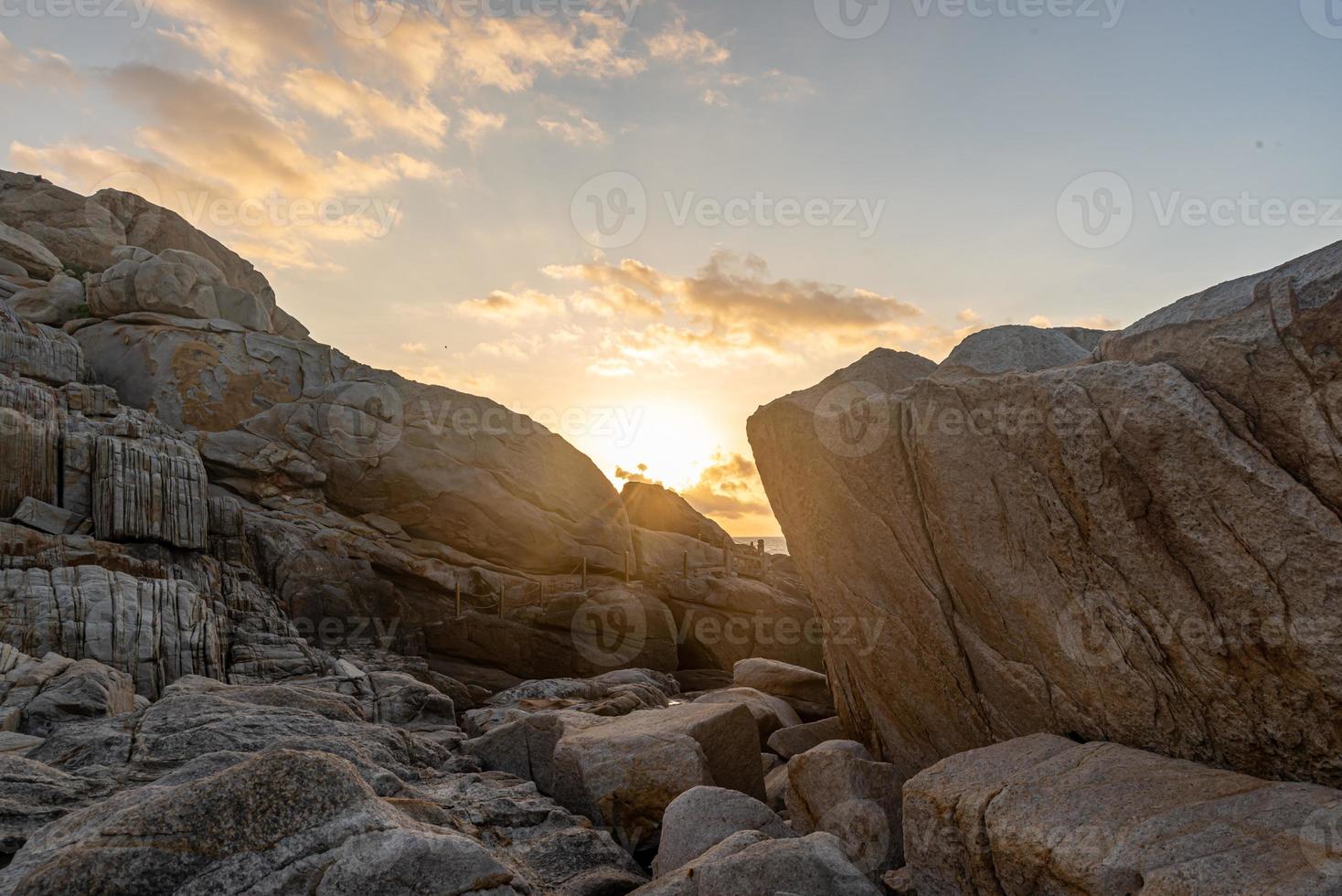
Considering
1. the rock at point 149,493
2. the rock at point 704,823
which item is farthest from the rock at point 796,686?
the rock at point 149,493

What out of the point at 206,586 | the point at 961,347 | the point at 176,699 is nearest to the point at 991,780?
the point at 961,347

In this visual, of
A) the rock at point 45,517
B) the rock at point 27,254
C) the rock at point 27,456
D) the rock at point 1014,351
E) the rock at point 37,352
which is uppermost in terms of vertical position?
the rock at point 27,254

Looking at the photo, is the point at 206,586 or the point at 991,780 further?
the point at 206,586

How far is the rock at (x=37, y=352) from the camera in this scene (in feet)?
91.2

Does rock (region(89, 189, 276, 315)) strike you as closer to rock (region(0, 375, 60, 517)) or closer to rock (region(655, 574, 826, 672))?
rock (region(0, 375, 60, 517))

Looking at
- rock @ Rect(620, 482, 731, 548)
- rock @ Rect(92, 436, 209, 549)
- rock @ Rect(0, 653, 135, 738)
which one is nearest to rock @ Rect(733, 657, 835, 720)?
rock @ Rect(0, 653, 135, 738)

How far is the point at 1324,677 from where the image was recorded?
5527 mm

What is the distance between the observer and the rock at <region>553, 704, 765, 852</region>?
346 inches

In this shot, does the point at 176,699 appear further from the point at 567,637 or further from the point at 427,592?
the point at 427,592

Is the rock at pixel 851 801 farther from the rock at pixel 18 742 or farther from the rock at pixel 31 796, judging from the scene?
the rock at pixel 18 742

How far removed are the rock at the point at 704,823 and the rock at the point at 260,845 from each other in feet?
9.45

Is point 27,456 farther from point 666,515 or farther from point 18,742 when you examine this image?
point 666,515

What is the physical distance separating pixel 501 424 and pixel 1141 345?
1388 inches

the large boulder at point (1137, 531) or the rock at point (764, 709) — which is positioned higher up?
the large boulder at point (1137, 531)
